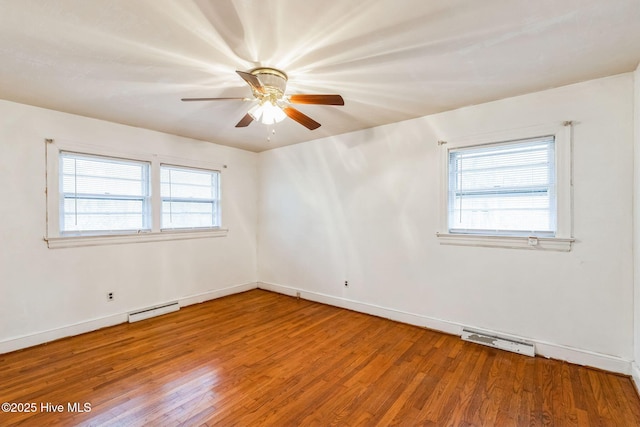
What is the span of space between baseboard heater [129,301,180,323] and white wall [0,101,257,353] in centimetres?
9

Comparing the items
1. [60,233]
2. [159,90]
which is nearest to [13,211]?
[60,233]

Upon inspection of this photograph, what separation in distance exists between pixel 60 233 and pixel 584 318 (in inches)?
210

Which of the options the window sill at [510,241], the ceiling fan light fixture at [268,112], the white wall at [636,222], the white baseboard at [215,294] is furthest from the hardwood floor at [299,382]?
the ceiling fan light fixture at [268,112]

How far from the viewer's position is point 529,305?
2822mm

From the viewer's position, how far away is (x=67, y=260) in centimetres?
327

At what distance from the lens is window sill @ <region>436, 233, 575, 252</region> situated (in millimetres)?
2668

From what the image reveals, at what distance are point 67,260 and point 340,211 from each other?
3335mm

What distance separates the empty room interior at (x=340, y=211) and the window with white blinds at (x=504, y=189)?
2 centimetres

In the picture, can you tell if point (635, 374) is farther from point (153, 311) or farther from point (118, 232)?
point (118, 232)

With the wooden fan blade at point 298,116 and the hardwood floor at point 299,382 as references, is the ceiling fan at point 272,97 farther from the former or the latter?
the hardwood floor at point 299,382

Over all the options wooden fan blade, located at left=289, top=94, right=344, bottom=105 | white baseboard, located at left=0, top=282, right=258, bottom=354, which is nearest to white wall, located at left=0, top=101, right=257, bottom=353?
white baseboard, located at left=0, top=282, right=258, bottom=354

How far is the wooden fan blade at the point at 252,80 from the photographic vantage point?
A: 1.89 m

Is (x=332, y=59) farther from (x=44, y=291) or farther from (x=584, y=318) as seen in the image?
(x=44, y=291)

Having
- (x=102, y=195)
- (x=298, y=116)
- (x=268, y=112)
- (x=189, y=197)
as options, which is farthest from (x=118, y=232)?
(x=298, y=116)
